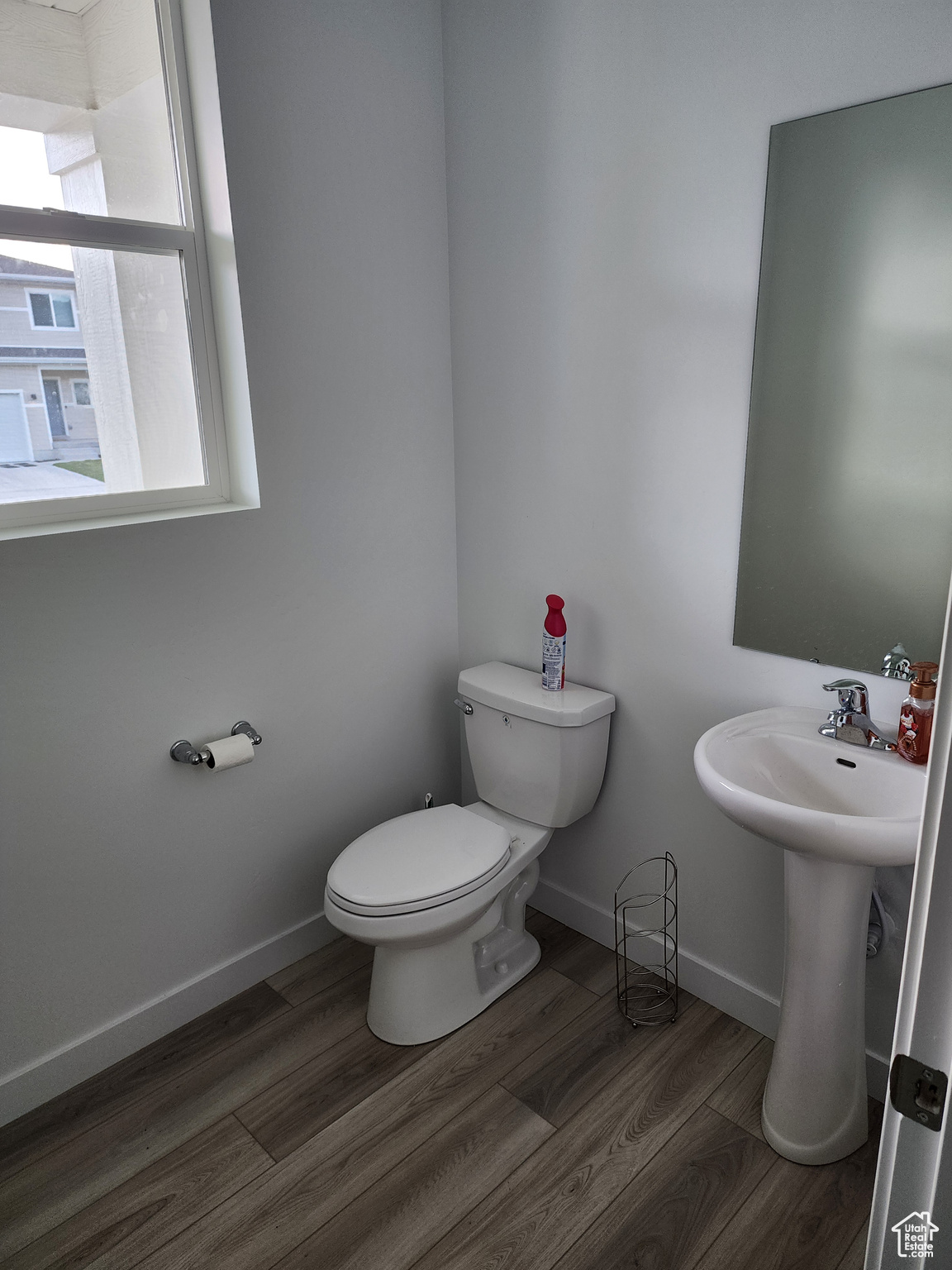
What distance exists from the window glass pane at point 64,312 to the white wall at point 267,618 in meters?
0.36

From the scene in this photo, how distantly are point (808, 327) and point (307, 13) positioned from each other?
4.30ft

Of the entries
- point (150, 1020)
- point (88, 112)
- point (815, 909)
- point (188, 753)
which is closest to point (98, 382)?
point (88, 112)

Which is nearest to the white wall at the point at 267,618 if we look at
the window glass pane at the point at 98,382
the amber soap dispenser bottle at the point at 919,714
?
the window glass pane at the point at 98,382

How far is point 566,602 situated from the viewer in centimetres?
221

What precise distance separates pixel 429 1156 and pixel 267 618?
123 cm

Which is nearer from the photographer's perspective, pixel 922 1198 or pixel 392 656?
pixel 922 1198

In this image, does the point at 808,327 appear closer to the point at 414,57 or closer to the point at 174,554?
the point at 414,57

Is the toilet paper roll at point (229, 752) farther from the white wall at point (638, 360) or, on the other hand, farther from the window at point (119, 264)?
the white wall at point (638, 360)

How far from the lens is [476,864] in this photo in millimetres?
1957

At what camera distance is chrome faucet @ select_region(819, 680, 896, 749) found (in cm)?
158

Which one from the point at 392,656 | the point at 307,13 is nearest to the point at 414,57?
the point at 307,13

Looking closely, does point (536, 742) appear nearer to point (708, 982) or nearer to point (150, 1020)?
point (708, 982)

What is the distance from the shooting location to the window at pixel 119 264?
1654 millimetres

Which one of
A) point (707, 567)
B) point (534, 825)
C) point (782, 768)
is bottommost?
point (534, 825)
